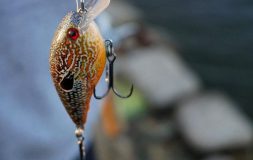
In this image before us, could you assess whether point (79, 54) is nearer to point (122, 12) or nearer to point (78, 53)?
point (78, 53)

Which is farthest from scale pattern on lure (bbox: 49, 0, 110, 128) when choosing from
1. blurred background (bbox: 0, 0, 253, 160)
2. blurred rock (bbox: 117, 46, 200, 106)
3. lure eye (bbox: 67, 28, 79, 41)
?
blurred rock (bbox: 117, 46, 200, 106)

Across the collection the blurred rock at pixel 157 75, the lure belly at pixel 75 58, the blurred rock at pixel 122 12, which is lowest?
the lure belly at pixel 75 58

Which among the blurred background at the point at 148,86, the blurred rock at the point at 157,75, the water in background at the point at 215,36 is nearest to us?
the blurred background at the point at 148,86

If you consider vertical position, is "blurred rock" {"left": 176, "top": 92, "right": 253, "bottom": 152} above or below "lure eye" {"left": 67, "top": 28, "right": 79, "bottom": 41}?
below

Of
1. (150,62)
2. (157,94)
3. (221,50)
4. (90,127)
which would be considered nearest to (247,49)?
(221,50)

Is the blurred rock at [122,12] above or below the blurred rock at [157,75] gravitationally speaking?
above

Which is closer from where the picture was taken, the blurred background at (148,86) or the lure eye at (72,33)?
the lure eye at (72,33)

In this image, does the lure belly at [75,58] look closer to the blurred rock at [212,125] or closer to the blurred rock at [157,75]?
the blurred rock at [212,125]

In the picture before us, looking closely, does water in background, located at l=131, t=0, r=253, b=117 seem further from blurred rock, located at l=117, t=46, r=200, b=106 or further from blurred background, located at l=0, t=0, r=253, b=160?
blurred rock, located at l=117, t=46, r=200, b=106

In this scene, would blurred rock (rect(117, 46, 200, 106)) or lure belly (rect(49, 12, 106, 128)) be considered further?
blurred rock (rect(117, 46, 200, 106))

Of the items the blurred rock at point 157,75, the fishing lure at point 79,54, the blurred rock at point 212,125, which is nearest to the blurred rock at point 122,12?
the blurred rock at point 157,75
